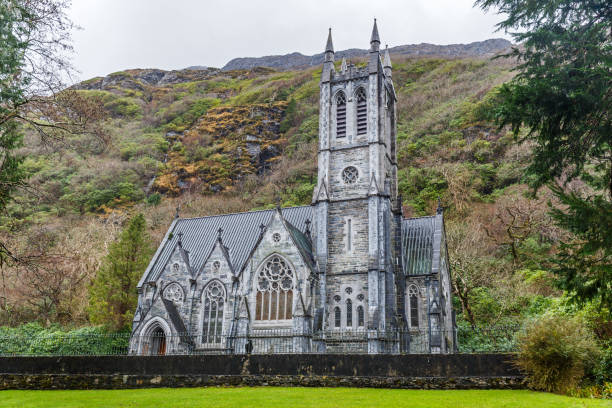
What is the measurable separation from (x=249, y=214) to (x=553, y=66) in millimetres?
24884

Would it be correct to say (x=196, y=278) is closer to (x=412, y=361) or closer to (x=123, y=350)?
(x=123, y=350)

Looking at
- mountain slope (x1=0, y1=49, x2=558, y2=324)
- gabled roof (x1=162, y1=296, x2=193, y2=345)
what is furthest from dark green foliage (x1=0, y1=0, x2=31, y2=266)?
gabled roof (x1=162, y1=296, x2=193, y2=345)

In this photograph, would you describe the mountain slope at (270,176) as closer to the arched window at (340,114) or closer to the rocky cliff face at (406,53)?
the arched window at (340,114)

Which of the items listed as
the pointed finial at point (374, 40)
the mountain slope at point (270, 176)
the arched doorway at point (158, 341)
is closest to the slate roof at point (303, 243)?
the arched doorway at point (158, 341)

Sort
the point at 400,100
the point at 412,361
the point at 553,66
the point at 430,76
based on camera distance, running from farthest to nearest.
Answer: the point at 430,76
the point at 400,100
the point at 412,361
the point at 553,66

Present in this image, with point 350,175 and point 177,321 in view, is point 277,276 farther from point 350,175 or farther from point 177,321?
point 350,175

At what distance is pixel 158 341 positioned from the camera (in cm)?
2953

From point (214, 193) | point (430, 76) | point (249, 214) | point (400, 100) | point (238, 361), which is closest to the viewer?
point (238, 361)

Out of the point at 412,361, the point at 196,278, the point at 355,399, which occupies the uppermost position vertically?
the point at 196,278

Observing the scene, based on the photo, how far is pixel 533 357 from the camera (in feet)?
42.7

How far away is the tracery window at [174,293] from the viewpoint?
3071 centimetres

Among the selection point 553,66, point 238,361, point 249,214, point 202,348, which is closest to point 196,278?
point 202,348

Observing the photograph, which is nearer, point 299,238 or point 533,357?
point 533,357

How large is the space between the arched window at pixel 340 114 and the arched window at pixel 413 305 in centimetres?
982
